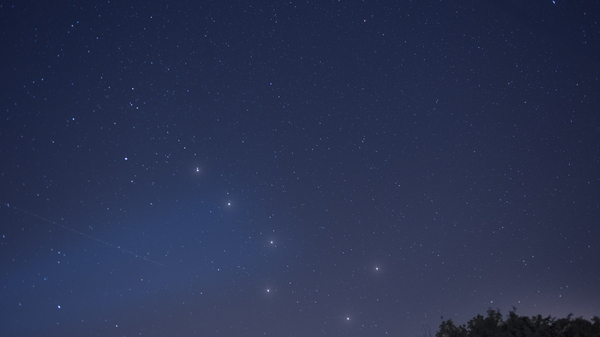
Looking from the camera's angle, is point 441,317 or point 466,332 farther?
point 441,317

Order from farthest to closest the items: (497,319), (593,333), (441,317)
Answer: (441,317) → (497,319) → (593,333)

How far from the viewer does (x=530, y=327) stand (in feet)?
43.2

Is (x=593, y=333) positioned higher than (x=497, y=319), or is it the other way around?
(x=497, y=319)

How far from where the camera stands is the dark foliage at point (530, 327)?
1259 cm

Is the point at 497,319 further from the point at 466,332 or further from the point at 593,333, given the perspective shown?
the point at 593,333

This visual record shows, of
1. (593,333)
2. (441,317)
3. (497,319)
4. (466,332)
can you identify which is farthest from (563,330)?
(441,317)

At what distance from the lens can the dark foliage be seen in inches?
496

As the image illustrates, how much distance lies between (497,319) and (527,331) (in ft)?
4.52

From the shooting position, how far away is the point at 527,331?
12.9m

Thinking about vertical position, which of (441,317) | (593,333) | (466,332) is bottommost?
(593,333)

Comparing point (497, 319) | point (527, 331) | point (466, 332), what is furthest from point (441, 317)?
point (527, 331)

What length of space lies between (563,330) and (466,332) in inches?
128

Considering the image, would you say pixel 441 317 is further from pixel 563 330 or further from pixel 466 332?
pixel 563 330

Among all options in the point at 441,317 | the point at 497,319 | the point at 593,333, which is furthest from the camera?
the point at 441,317
